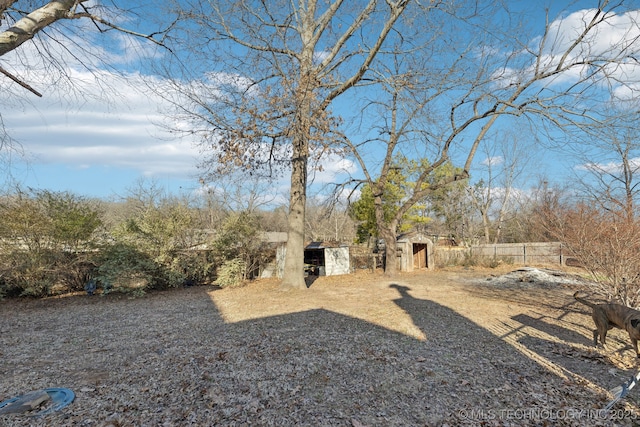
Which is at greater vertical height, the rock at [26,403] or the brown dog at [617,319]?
the brown dog at [617,319]

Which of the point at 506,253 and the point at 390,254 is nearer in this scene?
the point at 390,254

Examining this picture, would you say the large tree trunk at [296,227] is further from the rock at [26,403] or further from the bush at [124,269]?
→ the rock at [26,403]

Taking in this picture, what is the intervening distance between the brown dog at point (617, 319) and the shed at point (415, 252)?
11931mm

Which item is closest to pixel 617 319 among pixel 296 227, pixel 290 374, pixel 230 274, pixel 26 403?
pixel 290 374

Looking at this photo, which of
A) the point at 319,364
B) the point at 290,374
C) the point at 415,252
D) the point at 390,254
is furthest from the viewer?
the point at 415,252

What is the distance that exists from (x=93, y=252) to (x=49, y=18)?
26.7ft

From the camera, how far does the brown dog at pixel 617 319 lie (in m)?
3.95

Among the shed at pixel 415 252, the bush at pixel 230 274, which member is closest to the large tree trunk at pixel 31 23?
the bush at pixel 230 274

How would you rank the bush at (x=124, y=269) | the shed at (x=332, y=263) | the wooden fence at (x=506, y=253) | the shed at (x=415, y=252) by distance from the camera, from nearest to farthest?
the bush at (x=124, y=269), the shed at (x=332, y=263), the shed at (x=415, y=252), the wooden fence at (x=506, y=253)

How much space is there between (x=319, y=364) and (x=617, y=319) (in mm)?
4027

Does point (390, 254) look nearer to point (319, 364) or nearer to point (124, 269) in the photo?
point (124, 269)

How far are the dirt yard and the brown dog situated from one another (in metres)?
0.37

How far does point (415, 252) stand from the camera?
63.9 ft

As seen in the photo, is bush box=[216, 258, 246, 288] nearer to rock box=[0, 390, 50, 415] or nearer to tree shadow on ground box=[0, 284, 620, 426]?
Answer: tree shadow on ground box=[0, 284, 620, 426]
